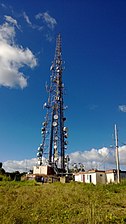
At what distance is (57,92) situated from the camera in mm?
54969

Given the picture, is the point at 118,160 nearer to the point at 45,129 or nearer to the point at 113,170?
the point at 113,170

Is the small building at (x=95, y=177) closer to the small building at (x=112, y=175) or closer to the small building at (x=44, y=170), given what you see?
the small building at (x=112, y=175)

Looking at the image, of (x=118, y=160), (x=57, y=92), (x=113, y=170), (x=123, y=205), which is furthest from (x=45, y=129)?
(x=123, y=205)

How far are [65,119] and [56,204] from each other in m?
45.6

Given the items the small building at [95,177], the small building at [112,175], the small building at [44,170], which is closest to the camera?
the small building at [112,175]

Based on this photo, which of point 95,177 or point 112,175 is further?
point 95,177

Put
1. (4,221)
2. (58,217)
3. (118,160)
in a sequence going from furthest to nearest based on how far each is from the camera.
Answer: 1. (118,160)
2. (58,217)
3. (4,221)

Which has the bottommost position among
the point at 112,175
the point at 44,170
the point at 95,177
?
the point at 95,177

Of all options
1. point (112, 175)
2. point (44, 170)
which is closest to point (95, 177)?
point (112, 175)

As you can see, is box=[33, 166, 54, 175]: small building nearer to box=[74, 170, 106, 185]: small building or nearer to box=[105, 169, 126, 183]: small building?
box=[74, 170, 106, 185]: small building

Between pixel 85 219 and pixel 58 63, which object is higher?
pixel 58 63

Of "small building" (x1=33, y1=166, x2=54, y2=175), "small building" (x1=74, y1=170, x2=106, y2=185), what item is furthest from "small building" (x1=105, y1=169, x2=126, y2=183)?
"small building" (x1=33, y1=166, x2=54, y2=175)

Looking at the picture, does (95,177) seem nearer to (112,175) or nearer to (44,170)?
(112,175)

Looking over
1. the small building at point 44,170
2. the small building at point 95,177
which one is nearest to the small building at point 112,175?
the small building at point 95,177
